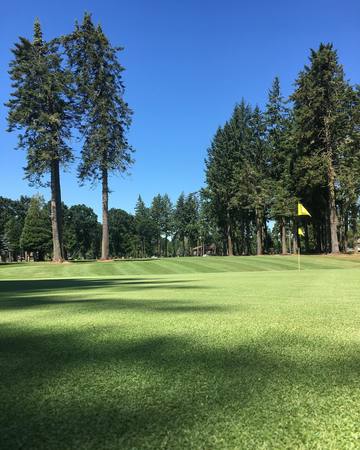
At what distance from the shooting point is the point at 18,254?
111 m

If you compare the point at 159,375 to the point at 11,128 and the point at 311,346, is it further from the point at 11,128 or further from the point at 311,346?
the point at 11,128

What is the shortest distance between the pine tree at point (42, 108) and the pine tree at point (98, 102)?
169 centimetres

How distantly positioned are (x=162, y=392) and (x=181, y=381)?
9.8 inches

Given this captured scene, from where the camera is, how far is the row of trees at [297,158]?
38188 millimetres

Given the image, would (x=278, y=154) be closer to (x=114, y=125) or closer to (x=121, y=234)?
(x=114, y=125)

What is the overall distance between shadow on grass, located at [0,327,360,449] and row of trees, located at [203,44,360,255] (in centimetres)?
3593

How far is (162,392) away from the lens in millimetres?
2730

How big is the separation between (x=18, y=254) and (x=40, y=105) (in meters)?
84.5

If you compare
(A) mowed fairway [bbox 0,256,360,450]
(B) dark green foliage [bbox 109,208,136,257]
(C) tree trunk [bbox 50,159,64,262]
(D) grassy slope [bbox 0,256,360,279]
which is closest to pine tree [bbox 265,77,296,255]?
(D) grassy slope [bbox 0,256,360,279]

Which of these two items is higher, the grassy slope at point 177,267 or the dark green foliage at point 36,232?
the dark green foliage at point 36,232

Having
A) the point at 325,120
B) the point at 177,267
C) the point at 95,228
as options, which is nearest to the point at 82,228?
the point at 95,228

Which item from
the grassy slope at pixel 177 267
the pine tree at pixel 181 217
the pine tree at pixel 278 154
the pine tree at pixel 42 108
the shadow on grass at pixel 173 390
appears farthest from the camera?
the pine tree at pixel 181 217

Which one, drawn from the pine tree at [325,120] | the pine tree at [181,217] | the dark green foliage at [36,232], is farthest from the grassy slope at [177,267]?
the pine tree at [181,217]

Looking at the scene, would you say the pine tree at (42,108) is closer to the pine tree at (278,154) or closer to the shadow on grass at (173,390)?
the pine tree at (278,154)
